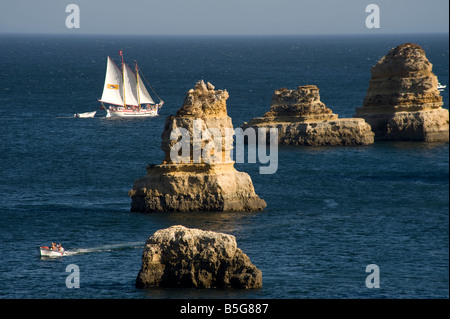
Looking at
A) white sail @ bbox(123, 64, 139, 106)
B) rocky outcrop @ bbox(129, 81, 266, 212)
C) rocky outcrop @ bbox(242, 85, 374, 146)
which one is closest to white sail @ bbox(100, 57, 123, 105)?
white sail @ bbox(123, 64, 139, 106)

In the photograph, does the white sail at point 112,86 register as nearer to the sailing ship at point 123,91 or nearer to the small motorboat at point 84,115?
the sailing ship at point 123,91

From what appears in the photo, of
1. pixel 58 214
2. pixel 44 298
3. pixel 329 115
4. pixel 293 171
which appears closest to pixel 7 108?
pixel 329 115

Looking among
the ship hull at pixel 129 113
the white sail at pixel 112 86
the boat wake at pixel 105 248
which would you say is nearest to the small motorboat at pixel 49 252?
the boat wake at pixel 105 248

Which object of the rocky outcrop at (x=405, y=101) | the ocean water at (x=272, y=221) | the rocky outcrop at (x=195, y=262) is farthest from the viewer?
the rocky outcrop at (x=405, y=101)

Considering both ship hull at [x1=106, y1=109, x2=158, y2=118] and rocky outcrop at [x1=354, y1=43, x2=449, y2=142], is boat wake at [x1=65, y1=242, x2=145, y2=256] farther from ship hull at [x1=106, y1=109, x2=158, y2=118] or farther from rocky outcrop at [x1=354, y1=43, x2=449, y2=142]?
ship hull at [x1=106, y1=109, x2=158, y2=118]

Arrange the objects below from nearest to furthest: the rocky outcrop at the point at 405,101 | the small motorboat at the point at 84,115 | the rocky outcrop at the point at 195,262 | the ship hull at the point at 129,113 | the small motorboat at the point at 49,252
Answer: the rocky outcrop at the point at 195,262 < the small motorboat at the point at 49,252 < the rocky outcrop at the point at 405,101 < the small motorboat at the point at 84,115 < the ship hull at the point at 129,113
